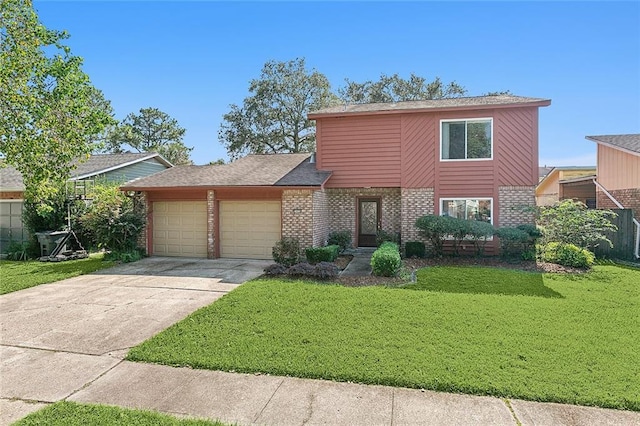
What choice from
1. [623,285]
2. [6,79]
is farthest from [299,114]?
[623,285]

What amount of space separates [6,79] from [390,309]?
33.0 feet

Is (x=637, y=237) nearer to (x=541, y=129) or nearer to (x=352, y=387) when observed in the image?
(x=541, y=129)

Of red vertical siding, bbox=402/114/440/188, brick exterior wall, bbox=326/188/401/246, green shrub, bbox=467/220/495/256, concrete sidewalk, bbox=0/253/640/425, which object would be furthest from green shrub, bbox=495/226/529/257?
concrete sidewalk, bbox=0/253/640/425

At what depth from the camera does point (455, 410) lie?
3361 mm

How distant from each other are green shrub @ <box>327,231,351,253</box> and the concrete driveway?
3.76 meters

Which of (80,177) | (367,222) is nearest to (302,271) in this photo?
(367,222)

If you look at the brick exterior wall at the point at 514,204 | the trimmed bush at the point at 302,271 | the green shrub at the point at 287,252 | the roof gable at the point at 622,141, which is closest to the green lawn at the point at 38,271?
the green shrub at the point at 287,252

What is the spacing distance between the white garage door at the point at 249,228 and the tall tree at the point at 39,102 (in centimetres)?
464

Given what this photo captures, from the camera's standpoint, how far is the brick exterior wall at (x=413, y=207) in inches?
486

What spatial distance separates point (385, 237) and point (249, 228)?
16.0 feet

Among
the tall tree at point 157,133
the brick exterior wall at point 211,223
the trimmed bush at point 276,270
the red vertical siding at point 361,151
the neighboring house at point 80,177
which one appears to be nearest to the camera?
the trimmed bush at point 276,270

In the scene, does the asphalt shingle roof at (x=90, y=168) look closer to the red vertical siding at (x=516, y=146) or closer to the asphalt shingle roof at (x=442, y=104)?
the asphalt shingle roof at (x=442, y=104)

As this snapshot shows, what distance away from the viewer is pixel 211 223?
1227cm

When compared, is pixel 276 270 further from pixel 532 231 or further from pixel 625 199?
pixel 625 199
